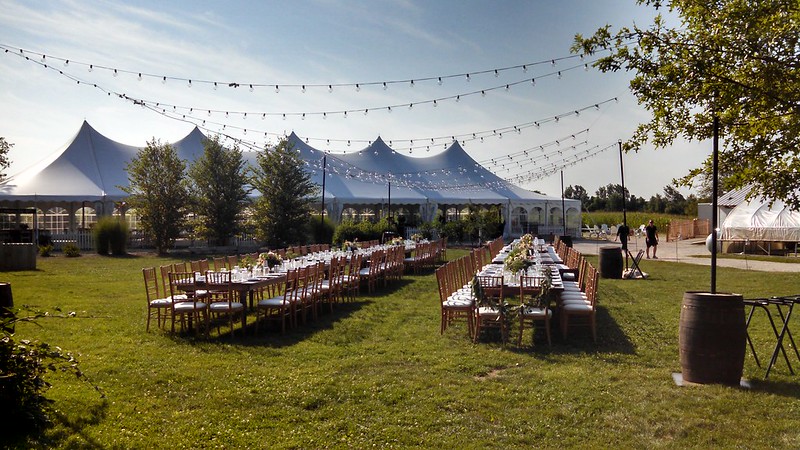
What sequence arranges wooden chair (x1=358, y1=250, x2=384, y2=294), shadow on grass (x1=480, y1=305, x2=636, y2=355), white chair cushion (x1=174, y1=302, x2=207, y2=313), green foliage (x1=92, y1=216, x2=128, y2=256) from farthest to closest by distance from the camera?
green foliage (x1=92, y1=216, x2=128, y2=256), wooden chair (x1=358, y1=250, x2=384, y2=294), white chair cushion (x1=174, y1=302, x2=207, y2=313), shadow on grass (x1=480, y1=305, x2=636, y2=355)

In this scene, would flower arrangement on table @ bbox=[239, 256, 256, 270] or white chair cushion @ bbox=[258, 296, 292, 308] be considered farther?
flower arrangement on table @ bbox=[239, 256, 256, 270]

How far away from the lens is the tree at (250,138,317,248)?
86.5ft

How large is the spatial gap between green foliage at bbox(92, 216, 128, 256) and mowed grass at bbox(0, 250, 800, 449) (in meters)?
16.6

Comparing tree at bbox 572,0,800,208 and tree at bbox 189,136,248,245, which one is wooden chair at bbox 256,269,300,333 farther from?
tree at bbox 189,136,248,245

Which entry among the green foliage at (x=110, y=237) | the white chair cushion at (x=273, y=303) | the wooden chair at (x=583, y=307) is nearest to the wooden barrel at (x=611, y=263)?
the wooden chair at (x=583, y=307)

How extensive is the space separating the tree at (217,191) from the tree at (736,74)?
22508 mm

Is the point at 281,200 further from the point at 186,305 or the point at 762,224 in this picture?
the point at 762,224

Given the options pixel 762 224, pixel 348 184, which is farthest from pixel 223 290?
pixel 762 224

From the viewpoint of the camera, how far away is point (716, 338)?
5.71m

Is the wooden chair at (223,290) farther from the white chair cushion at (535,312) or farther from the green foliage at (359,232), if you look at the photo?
the green foliage at (359,232)

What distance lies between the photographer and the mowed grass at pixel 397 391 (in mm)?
4602

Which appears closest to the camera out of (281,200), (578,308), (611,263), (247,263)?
(578,308)

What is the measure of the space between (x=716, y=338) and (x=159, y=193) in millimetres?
25087

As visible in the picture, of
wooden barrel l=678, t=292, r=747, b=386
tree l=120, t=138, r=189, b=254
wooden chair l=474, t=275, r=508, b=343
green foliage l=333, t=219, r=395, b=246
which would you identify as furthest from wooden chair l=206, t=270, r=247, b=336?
tree l=120, t=138, r=189, b=254
